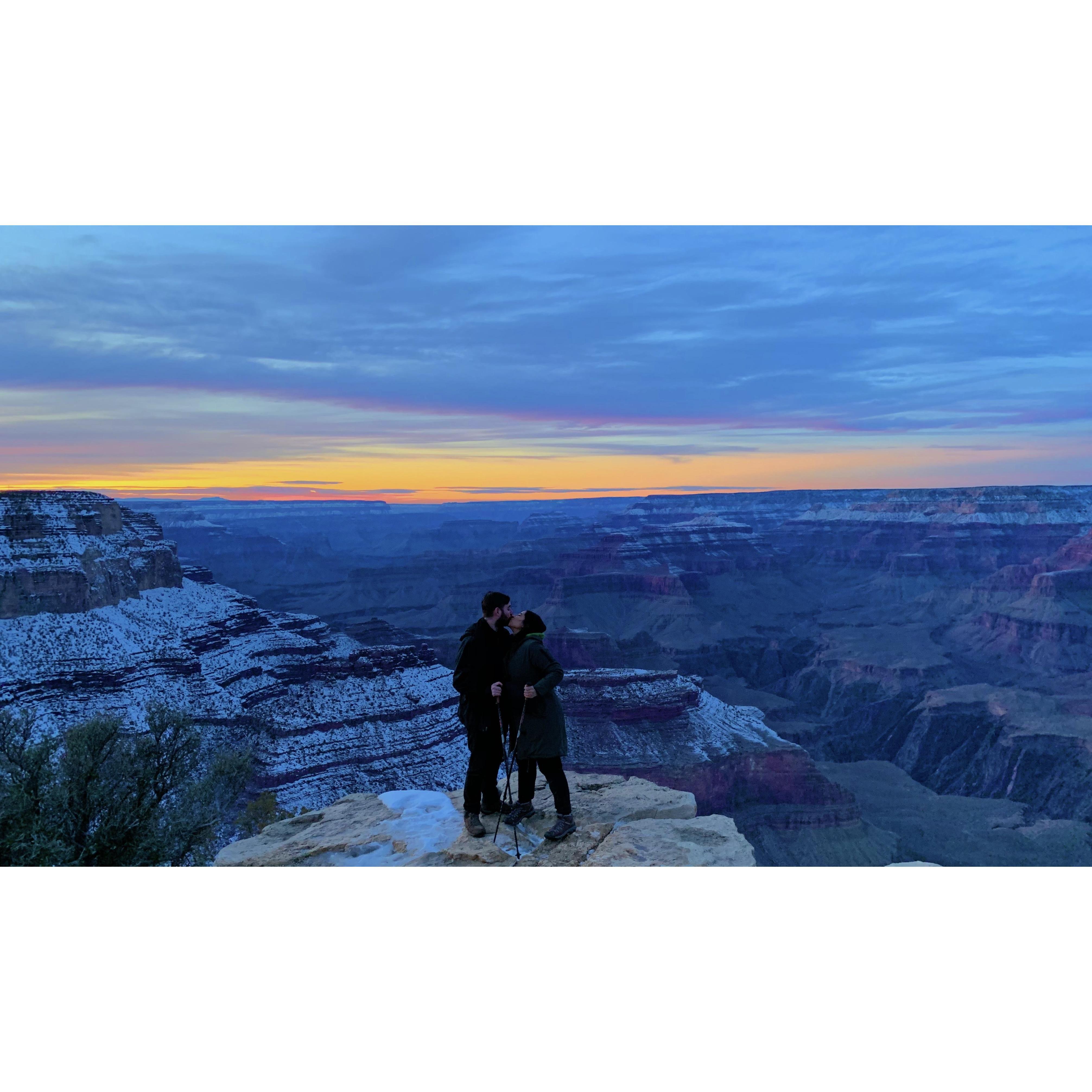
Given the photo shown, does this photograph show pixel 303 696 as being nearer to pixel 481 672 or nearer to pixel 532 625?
pixel 481 672

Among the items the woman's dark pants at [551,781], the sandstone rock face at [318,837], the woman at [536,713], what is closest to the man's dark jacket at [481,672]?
the woman at [536,713]

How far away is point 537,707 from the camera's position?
8.09 meters

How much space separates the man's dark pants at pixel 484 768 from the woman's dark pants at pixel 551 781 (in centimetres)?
33

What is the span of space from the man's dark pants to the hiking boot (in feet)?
1.12

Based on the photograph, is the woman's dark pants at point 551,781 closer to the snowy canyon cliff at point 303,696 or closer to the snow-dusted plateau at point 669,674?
the snow-dusted plateau at point 669,674

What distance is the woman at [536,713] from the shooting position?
805cm

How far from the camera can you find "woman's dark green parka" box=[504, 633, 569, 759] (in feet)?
26.4

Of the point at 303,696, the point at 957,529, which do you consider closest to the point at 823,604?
the point at 957,529

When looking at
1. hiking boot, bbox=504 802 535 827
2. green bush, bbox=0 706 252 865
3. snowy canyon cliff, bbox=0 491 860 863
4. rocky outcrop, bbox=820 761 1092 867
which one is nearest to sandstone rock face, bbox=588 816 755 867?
hiking boot, bbox=504 802 535 827

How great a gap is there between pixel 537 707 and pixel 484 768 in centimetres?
113

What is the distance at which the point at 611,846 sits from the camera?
318 inches

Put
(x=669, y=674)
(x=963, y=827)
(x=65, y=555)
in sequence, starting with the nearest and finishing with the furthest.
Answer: (x=963, y=827) < (x=65, y=555) < (x=669, y=674)

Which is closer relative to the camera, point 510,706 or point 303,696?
point 510,706

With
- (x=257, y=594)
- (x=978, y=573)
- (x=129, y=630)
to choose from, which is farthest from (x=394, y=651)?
(x=978, y=573)
